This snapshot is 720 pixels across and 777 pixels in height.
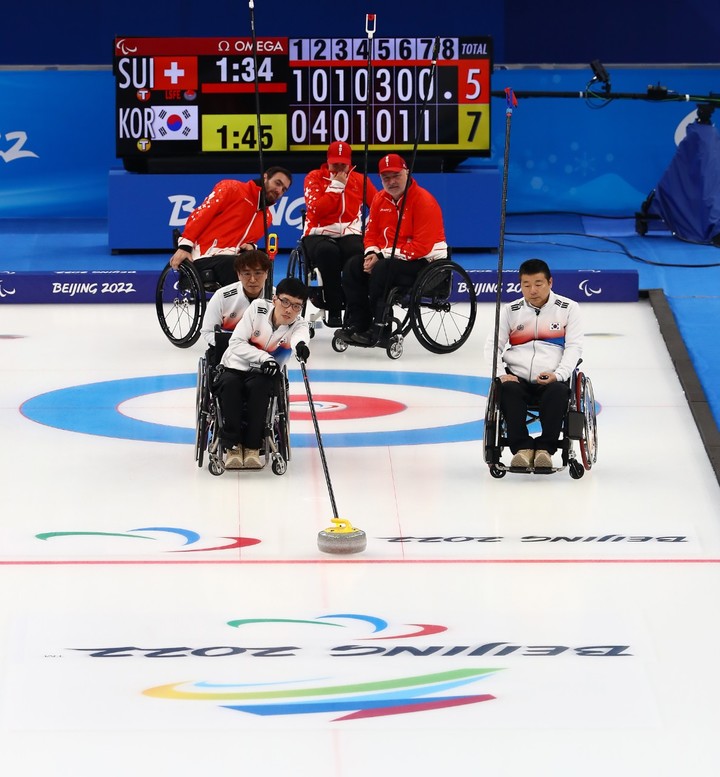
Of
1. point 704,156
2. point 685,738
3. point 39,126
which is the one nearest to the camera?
point 685,738

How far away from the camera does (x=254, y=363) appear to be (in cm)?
675

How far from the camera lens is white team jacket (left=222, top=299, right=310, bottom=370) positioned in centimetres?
674

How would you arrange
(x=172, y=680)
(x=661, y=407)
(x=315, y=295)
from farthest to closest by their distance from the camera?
1. (x=315, y=295)
2. (x=661, y=407)
3. (x=172, y=680)

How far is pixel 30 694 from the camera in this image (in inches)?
174

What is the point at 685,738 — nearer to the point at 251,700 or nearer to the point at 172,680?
the point at 251,700

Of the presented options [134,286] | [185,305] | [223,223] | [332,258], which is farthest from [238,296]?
[134,286]

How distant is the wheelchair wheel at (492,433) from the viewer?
6609mm

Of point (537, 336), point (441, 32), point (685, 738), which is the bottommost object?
point (685, 738)

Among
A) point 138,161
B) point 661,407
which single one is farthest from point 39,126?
point 661,407

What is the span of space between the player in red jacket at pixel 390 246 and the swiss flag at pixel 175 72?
329 cm

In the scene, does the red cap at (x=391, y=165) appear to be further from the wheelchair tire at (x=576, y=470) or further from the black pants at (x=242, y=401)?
the wheelchair tire at (x=576, y=470)

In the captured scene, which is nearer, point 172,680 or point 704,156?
point 172,680

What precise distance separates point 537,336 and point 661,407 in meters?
1.60

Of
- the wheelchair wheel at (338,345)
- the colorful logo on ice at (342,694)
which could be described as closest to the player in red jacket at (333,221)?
the wheelchair wheel at (338,345)
